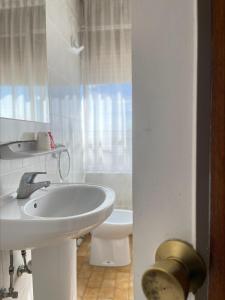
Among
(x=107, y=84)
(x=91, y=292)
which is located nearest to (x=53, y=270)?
(x=91, y=292)

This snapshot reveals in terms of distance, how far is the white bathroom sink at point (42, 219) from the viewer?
83cm

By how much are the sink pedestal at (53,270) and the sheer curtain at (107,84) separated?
1521 millimetres

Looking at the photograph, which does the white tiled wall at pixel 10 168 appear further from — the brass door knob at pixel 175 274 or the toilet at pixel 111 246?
the brass door knob at pixel 175 274

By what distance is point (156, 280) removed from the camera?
27 cm

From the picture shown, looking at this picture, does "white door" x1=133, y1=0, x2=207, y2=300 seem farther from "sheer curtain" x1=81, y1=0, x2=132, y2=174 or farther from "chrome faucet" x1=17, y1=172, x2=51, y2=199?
"sheer curtain" x1=81, y1=0, x2=132, y2=174

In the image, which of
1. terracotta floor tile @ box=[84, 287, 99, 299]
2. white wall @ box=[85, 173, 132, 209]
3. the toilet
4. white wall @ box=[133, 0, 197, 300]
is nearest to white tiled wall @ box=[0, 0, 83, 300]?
white wall @ box=[85, 173, 132, 209]

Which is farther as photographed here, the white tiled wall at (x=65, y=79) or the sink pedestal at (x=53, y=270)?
the white tiled wall at (x=65, y=79)

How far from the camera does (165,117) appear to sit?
0.31 m

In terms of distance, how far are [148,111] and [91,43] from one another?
259cm

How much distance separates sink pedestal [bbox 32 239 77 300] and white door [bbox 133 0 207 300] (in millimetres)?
1017

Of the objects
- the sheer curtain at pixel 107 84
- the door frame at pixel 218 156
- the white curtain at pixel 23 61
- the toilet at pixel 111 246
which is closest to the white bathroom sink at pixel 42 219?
the white curtain at pixel 23 61

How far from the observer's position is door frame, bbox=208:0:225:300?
265 mm

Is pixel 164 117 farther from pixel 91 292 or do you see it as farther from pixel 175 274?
pixel 91 292

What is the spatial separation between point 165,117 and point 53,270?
1184mm
